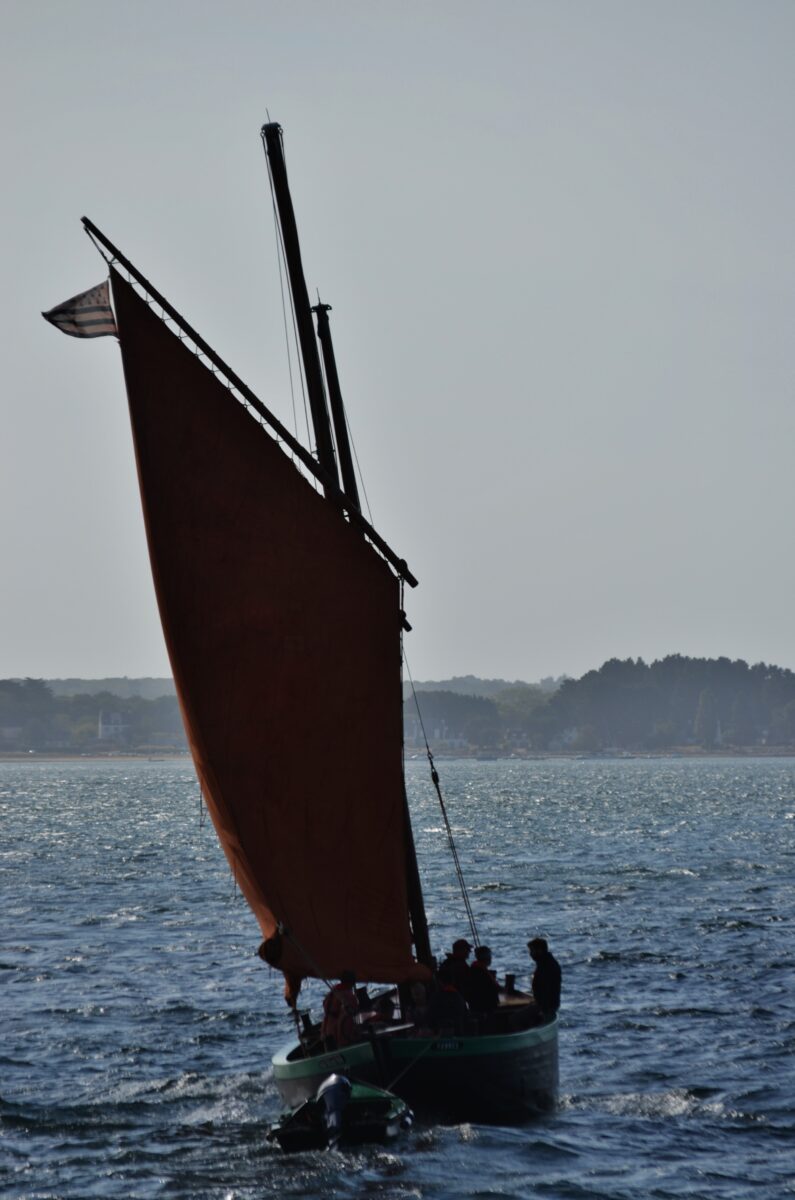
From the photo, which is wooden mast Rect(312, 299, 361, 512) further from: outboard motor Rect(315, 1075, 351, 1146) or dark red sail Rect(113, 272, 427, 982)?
outboard motor Rect(315, 1075, 351, 1146)

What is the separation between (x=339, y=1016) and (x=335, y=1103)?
86.7 inches

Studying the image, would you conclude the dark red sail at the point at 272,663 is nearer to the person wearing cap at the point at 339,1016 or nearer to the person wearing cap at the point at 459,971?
the person wearing cap at the point at 339,1016

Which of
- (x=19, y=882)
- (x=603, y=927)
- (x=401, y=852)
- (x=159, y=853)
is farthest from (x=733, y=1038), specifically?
(x=159, y=853)

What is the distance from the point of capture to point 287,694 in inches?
1033

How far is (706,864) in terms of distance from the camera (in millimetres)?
77750

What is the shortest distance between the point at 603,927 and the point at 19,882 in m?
31.3

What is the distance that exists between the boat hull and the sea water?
1.43 feet

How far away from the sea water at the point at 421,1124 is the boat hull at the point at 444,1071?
0.43 m

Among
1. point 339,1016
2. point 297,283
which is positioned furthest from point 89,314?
point 339,1016

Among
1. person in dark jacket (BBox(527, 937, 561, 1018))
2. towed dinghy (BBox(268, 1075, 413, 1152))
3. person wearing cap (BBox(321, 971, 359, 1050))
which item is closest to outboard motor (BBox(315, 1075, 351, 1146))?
towed dinghy (BBox(268, 1075, 413, 1152))

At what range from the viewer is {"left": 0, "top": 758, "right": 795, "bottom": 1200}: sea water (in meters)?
23.3

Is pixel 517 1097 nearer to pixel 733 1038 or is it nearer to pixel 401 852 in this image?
pixel 401 852

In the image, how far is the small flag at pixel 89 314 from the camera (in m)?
26.1

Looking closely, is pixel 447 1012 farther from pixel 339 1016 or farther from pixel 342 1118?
pixel 342 1118
